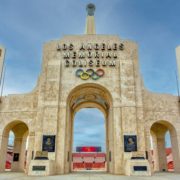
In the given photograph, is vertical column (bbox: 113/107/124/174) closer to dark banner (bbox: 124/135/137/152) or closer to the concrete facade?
the concrete facade

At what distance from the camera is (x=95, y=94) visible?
32375 millimetres

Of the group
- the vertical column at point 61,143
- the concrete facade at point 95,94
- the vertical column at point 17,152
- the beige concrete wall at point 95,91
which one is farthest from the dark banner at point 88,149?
the vertical column at point 61,143

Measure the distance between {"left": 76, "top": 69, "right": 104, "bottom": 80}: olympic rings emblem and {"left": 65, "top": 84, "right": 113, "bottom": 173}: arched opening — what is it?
1152 millimetres

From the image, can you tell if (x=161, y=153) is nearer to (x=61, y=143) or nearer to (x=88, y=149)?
(x=61, y=143)

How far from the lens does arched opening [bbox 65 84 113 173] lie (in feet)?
Answer: 91.9

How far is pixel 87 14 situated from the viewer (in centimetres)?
4266

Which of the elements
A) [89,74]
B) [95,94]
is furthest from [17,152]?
[89,74]

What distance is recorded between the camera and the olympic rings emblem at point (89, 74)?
2875 cm

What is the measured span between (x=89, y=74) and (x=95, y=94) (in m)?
4.60

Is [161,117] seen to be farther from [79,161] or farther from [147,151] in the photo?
[79,161]

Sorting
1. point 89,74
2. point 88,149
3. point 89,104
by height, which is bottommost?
point 88,149

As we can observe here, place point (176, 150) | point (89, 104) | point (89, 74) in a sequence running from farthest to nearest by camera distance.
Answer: point (89, 104) → point (89, 74) → point (176, 150)

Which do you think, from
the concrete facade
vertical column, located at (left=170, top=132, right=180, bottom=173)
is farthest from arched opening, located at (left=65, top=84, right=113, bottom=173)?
vertical column, located at (left=170, top=132, right=180, bottom=173)

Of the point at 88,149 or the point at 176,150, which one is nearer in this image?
the point at 176,150
